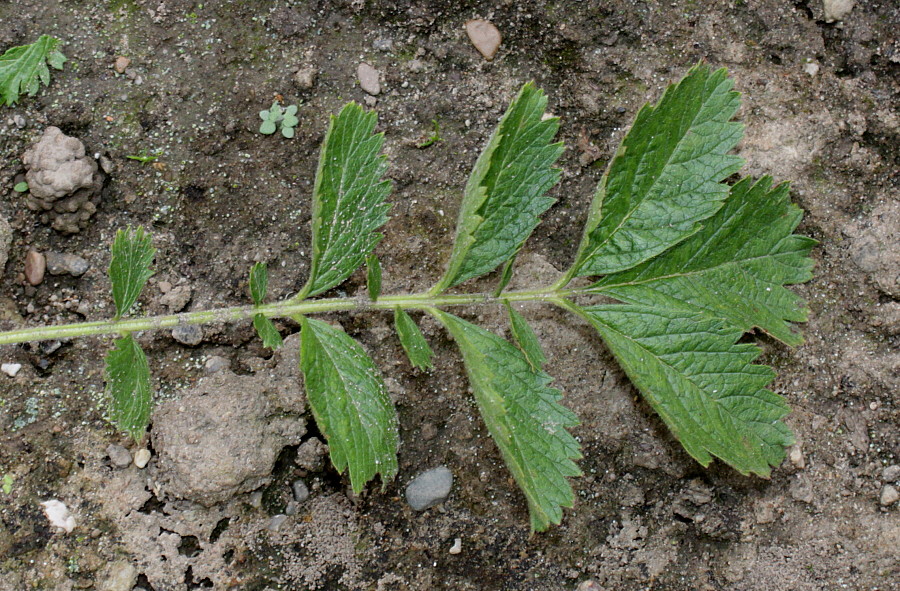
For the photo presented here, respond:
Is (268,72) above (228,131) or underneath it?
above

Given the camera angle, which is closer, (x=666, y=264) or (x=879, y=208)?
(x=666, y=264)

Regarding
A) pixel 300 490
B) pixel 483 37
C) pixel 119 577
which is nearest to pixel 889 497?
pixel 300 490

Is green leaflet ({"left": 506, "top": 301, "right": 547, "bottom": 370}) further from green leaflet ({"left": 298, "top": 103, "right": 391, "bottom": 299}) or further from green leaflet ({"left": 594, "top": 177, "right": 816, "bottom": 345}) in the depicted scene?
green leaflet ({"left": 298, "top": 103, "right": 391, "bottom": 299})

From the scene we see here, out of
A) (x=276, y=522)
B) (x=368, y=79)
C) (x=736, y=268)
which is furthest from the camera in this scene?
(x=368, y=79)

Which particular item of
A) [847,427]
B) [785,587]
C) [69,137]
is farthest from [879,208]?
[69,137]

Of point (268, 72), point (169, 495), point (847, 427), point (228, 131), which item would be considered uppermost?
point (268, 72)

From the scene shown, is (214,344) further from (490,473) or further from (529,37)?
(529,37)

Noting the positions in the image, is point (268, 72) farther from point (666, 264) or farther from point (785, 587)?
point (785, 587)

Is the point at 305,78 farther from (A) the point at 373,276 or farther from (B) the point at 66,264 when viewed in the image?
(B) the point at 66,264
